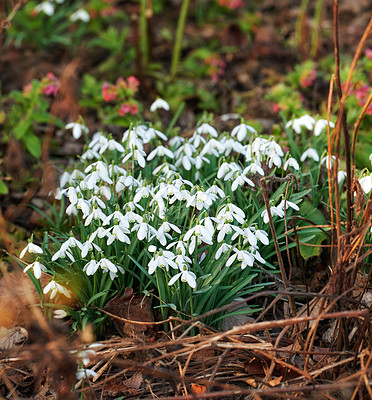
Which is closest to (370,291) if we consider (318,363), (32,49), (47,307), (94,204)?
(318,363)

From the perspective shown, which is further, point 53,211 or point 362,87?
point 362,87

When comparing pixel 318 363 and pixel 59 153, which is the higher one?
pixel 59 153

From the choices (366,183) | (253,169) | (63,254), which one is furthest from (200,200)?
(366,183)

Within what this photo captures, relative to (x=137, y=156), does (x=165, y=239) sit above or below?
below

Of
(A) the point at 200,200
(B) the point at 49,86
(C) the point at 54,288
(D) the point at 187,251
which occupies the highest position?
(B) the point at 49,86

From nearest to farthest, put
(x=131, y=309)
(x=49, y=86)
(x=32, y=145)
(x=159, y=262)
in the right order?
(x=159, y=262)
(x=131, y=309)
(x=32, y=145)
(x=49, y=86)

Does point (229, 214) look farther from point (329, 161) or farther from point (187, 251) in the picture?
point (329, 161)

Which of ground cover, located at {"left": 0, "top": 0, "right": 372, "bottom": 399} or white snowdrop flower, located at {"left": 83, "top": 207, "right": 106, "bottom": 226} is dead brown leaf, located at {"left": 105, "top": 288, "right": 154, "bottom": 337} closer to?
ground cover, located at {"left": 0, "top": 0, "right": 372, "bottom": 399}

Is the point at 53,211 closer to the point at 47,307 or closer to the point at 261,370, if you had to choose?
the point at 47,307
